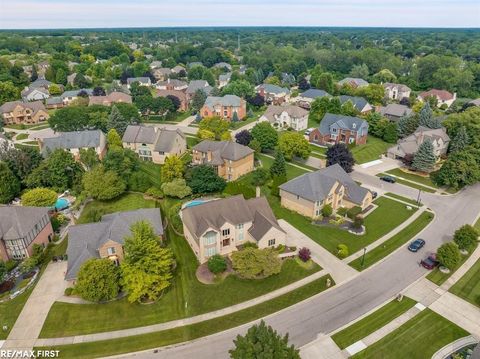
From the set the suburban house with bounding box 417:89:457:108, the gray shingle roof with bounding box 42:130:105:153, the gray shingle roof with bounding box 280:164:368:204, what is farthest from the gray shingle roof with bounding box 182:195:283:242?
the suburban house with bounding box 417:89:457:108

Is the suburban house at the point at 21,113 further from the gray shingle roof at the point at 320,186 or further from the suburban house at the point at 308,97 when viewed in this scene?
the gray shingle roof at the point at 320,186

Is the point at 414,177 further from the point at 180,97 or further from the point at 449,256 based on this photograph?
the point at 180,97

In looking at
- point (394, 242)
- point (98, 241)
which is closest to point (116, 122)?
point (98, 241)

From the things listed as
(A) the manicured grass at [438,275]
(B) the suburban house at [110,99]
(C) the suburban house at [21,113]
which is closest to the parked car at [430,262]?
(A) the manicured grass at [438,275]

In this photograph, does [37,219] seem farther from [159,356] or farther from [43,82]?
[43,82]

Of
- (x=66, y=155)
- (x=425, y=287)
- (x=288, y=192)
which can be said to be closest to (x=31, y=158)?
(x=66, y=155)

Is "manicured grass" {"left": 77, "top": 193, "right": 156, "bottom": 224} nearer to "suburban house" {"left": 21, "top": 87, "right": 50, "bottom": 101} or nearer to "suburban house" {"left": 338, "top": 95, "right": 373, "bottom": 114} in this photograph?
"suburban house" {"left": 338, "top": 95, "right": 373, "bottom": 114}
